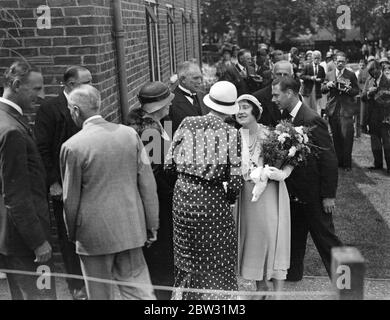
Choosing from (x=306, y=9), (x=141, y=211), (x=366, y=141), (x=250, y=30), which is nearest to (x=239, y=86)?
(x=366, y=141)

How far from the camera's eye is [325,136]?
520 centimetres

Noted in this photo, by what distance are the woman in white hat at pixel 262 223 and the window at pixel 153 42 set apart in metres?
5.04

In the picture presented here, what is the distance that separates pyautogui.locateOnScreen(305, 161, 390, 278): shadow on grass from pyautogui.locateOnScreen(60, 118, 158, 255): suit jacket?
8.91 feet

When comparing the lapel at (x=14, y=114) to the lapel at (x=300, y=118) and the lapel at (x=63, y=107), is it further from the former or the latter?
the lapel at (x=300, y=118)

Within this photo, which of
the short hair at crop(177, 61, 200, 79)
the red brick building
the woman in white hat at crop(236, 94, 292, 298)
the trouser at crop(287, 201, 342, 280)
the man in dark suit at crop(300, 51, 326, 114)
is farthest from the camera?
the man in dark suit at crop(300, 51, 326, 114)

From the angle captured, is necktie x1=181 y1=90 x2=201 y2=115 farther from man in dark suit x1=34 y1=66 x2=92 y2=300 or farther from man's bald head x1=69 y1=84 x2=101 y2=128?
man's bald head x1=69 y1=84 x2=101 y2=128

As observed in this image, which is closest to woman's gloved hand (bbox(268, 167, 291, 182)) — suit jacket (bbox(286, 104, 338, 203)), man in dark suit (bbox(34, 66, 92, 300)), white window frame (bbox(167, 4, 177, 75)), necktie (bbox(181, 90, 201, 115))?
suit jacket (bbox(286, 104, 338, 203))

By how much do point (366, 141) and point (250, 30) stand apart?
34715 millimetres

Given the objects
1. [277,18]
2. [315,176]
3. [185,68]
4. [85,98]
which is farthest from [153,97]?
[277,18]

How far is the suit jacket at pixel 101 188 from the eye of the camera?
3.81 metres

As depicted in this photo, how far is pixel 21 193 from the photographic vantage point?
12.8 feet

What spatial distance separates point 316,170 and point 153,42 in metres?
5.82

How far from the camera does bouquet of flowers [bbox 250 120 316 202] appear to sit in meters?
4.84

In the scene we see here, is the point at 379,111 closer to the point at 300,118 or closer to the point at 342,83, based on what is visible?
the point at 342,83
